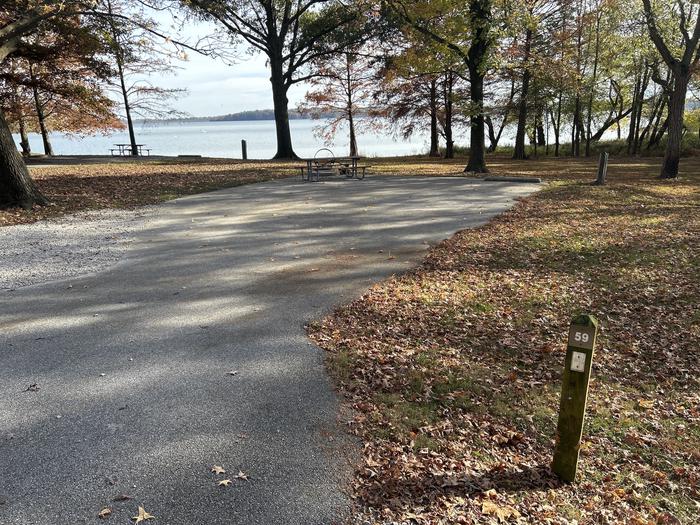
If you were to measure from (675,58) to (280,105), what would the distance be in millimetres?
16937

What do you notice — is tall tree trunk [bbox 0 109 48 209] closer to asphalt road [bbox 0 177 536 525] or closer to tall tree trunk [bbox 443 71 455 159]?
asphalt road [bbox 0 177 536 525]

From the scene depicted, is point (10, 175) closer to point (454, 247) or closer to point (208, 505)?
point (454, 247)

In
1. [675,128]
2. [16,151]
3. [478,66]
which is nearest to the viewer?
[16,151]

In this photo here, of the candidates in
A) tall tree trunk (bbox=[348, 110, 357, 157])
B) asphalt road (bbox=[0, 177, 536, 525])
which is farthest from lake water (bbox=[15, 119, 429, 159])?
asphalt road (bbox=[0, 177, 536, 525])

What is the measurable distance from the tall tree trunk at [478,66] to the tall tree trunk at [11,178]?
13.4 meters

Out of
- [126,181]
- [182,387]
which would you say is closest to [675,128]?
[126,181]

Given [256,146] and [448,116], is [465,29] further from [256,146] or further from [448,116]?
[256,146]

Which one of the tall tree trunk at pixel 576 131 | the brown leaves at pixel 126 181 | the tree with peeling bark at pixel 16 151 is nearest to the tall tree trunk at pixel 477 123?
the brown leaves at pixel 126 181

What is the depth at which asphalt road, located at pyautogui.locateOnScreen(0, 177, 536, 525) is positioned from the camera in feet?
9.37

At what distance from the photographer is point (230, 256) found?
7.85 meters

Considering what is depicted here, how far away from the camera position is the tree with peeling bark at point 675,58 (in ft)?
53.4

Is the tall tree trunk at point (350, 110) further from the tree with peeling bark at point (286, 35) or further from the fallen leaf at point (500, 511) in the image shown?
the fallen leaf at point (500, 511)

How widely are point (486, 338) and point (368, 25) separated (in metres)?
22.3

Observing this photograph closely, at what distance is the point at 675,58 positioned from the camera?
17.5m
